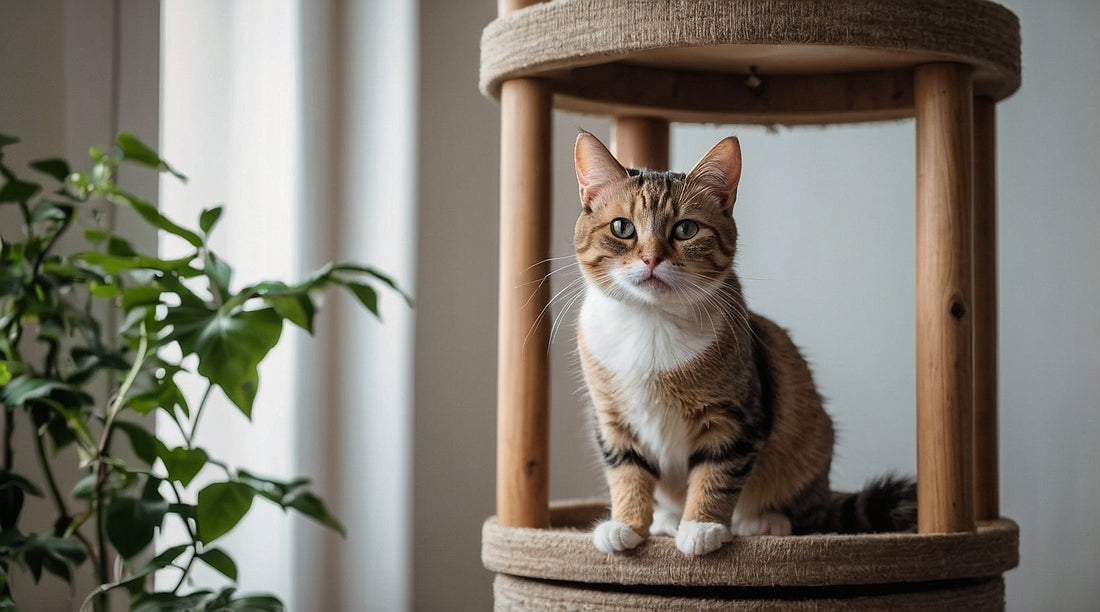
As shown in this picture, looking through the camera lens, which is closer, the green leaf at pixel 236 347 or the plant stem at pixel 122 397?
the green leaf at pixel 236 347

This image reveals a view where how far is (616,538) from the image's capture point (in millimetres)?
1060

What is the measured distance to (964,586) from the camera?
1121 millimetres

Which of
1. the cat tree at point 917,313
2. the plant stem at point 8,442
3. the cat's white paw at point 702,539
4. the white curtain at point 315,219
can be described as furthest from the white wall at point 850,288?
the plant stem at point 8,442

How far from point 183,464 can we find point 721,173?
0.63 m

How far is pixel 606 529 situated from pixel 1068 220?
1085 millimetres

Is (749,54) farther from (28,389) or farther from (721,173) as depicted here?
(28,389)

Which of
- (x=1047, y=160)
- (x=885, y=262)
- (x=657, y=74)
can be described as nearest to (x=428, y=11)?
(x=657, y=74)

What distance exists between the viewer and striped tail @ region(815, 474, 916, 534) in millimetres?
1265

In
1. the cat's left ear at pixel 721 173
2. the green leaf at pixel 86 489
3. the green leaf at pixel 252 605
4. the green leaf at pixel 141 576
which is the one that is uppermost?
the cat's left ear at pixel 721 173

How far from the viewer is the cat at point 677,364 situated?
3.57ft

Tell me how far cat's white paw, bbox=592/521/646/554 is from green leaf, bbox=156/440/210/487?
406 millimetres

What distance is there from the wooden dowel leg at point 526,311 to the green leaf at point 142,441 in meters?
0.38

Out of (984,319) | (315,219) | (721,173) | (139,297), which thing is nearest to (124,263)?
(139,297)

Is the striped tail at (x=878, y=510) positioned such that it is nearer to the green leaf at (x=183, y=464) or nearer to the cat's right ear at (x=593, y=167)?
the cat's right ear at (x=593, y=167)
